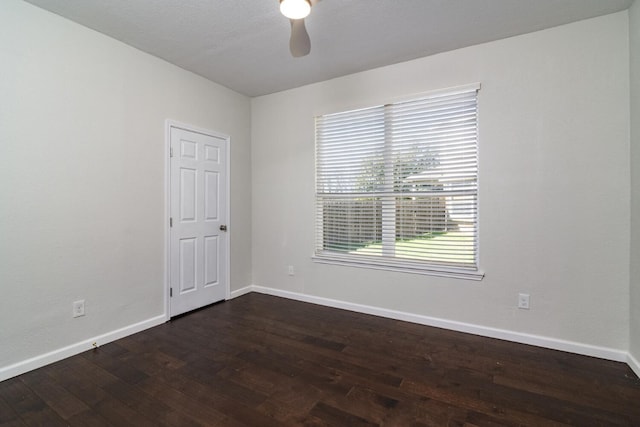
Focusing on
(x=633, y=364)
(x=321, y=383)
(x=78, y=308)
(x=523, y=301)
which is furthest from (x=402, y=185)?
(x=78, y=308)

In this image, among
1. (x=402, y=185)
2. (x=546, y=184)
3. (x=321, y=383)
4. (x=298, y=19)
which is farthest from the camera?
(x=402, y=185)

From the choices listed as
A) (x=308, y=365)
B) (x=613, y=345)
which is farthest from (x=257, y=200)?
(x=613, y=345)

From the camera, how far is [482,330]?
8.84 feet

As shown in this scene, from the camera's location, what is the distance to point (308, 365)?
220 cm

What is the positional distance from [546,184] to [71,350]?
4182 millimetres

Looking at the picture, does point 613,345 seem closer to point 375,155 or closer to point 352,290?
point 352,290

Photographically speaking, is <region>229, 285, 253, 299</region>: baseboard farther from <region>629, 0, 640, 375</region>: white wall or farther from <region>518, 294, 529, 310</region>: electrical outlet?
<region>629, 0, 640, 375</region>: white wall

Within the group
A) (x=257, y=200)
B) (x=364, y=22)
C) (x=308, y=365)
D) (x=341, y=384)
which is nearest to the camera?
(x=341, y=384)

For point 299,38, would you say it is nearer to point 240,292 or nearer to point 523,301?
point 523,301

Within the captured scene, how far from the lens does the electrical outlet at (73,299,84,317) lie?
237 centimetres

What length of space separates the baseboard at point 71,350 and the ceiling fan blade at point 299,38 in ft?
9.33

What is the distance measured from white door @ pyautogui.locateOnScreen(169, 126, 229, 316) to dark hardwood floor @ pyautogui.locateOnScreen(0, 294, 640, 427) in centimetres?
61

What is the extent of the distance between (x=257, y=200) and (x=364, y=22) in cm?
252

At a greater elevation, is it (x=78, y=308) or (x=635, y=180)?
(x=635, y=180)
